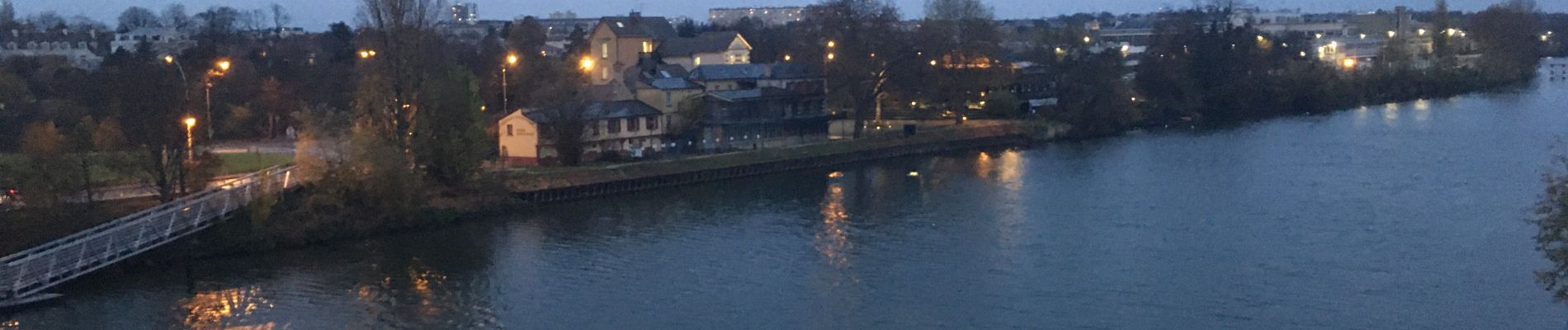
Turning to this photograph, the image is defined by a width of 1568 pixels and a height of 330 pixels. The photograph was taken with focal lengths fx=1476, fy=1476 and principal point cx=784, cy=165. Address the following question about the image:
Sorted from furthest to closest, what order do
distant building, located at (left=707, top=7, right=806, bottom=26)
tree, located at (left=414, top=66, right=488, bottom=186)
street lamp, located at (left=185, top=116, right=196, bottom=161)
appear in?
distant building, located at (left=707, top=7, right=806, bottom=26) < tree, located at (left=414, top=66, right=488, bottom=186) < street lamp, located at (left=185, top=116, right=196, bottom=161)

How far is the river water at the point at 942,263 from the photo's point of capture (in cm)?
769

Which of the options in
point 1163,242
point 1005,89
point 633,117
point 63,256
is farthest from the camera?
point 1005,89

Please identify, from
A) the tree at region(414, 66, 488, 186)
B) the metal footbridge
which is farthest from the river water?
the tree at region(414, 66, 488, 186)

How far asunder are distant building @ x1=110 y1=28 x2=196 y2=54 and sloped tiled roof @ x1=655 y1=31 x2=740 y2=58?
22.5 feet

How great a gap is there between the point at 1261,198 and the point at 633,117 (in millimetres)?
6104

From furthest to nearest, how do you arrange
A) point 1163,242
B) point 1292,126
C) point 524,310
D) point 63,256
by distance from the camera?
1. point 1292,126
2. point 1163,242
3. point 63,256
4. point 524,310

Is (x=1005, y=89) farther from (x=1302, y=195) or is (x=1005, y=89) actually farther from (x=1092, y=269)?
(x=1092, y=269)

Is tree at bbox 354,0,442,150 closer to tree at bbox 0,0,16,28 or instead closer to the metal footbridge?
the metal footbridge

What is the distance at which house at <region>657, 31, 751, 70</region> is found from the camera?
73.0 ft

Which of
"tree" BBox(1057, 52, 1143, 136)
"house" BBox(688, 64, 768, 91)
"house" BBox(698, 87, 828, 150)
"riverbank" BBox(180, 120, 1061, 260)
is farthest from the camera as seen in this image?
"tree" BBox(1057, 52, 1143, 136)

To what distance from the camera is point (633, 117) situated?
48.4ft

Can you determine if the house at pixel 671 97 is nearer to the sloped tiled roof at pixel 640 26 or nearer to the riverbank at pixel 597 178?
the riverbank at pixel 597 178

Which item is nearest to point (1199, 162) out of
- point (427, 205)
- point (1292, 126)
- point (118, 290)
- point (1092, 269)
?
point (1292, 126)

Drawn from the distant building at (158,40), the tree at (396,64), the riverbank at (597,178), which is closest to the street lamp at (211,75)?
the tree at (396,64)
